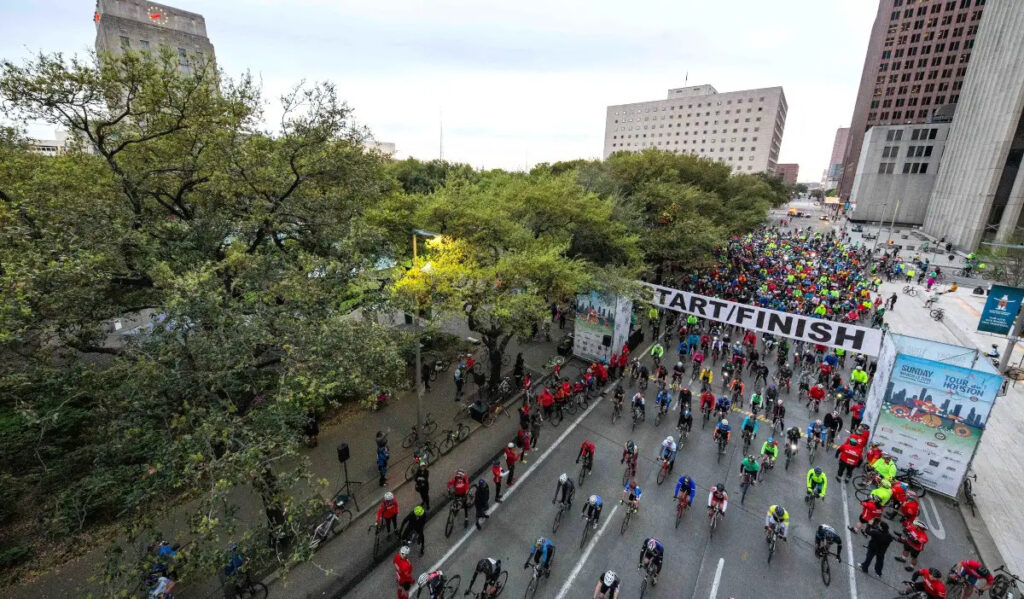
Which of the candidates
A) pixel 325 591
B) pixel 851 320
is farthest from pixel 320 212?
pixel 851 320

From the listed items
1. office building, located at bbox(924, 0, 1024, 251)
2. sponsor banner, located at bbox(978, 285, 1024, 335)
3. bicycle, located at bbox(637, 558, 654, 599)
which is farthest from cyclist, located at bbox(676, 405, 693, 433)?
office building, located at bbox(924, 0, 1024, 251)

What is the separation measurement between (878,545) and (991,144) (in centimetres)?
6800

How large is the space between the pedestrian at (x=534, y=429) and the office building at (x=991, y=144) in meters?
52.9

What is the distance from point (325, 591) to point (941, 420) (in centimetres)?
1812

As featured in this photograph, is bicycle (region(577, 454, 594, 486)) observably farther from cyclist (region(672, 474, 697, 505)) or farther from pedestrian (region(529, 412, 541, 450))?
cyclist (region(672, 474, 697, 505))

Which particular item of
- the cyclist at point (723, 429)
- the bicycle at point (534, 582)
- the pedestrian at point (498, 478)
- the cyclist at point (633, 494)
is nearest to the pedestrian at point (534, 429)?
the pedestrian at point (498, 478)

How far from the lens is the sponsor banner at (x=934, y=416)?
1198cm

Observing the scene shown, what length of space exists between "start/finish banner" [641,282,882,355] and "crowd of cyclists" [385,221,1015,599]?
2141 millimetres

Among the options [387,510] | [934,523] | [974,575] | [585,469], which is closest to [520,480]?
[585,469]

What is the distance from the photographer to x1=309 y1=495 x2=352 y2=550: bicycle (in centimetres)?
1081

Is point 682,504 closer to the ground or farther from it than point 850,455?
closer to the ground

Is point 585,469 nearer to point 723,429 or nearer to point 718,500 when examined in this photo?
point 718,500

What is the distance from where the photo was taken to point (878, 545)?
10.1m

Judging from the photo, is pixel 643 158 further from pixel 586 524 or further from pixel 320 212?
pixel 586 524
